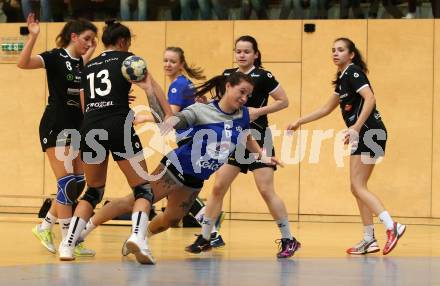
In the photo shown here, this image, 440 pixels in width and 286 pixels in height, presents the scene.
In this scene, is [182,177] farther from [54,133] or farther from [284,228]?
[54,133]

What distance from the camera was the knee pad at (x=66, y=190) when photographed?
314 inches

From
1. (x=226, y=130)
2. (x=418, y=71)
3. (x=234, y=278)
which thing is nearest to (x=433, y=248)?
(x=226, y=130)

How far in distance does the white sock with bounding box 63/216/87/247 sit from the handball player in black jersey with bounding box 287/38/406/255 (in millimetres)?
2135

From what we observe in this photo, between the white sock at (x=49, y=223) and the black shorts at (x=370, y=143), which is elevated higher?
the black shorts at (x=370, y=143)

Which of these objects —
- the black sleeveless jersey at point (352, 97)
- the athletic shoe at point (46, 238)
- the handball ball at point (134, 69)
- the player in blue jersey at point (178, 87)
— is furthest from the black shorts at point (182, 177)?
the black sleeveless jersey at point (352, 97)

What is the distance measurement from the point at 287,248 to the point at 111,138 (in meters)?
1.79

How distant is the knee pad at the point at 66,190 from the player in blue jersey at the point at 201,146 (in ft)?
1.74

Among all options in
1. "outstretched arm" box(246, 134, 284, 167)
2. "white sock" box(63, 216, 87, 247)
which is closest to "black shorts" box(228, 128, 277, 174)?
"outstretched arm" box(246, 134, 284, 167)

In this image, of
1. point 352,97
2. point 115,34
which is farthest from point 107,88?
point 352,97

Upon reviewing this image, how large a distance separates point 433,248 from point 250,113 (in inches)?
88.4

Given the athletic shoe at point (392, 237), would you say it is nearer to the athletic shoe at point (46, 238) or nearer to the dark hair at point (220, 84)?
the dark hair at point (220, 84)

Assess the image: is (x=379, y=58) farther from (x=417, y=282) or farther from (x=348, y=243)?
(x=417, y=282)

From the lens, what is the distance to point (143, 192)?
712 centimetres

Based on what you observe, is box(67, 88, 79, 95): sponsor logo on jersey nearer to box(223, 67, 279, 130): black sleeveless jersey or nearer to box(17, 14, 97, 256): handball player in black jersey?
box(17, 14, 97, 256): handball player in black jersey
